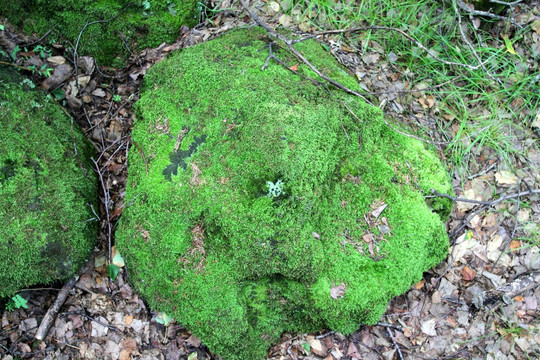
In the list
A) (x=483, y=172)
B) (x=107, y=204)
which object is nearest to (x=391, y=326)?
(x=483, y=172)

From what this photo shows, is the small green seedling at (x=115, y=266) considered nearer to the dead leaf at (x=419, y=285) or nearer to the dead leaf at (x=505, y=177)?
the dead leaf at (x=419, y=285)

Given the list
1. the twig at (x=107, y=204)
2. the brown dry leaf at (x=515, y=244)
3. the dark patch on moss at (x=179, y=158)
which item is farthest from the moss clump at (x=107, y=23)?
the brown dry leaf at (x=515, y=244)

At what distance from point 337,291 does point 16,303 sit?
9.69ft

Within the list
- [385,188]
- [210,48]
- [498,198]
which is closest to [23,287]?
[210,48]

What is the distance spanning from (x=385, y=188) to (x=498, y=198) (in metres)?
1.76

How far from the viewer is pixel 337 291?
3.12m

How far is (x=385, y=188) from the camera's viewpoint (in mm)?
3311

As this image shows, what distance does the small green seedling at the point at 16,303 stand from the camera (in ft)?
11.0

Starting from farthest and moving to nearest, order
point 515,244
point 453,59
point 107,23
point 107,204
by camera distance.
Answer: point 453,59, point 107,23, point 515,244, point 107,204

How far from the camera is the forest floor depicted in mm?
3416

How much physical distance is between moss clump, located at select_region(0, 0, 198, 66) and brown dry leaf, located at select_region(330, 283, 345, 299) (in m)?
3.40

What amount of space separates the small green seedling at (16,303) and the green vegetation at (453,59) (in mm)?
4208

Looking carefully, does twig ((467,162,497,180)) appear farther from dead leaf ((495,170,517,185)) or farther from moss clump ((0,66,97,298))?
moss clump ((0,66,97,298))

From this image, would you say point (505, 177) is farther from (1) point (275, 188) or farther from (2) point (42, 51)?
→ (2) point (42, 51)
